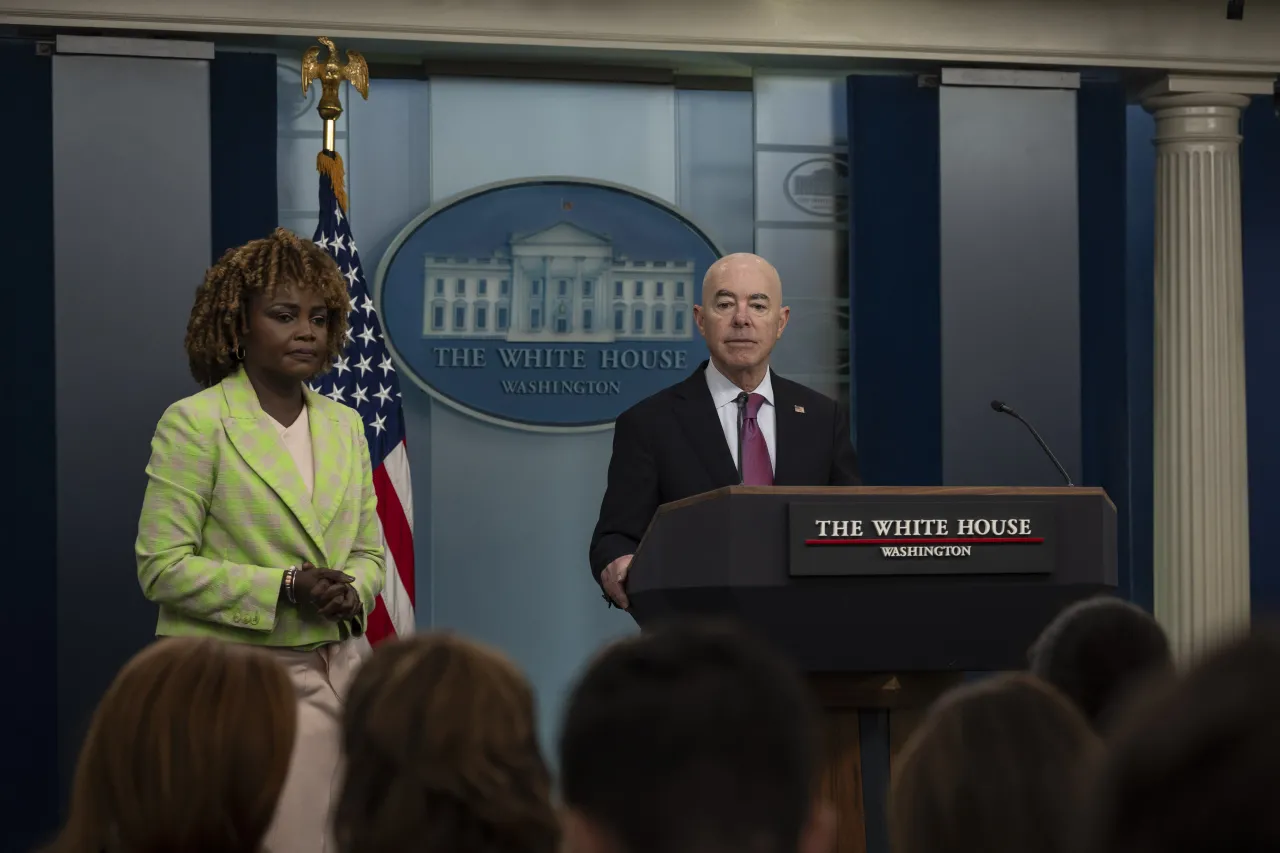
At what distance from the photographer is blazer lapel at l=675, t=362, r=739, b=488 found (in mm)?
3516

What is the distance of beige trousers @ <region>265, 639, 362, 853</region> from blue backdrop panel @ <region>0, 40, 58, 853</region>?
221cm

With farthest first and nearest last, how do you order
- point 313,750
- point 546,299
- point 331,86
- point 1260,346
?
point 1260,346 < point 546,299 < point 331,86 < point 313,750

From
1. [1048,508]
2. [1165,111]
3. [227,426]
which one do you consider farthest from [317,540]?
[1165,111]

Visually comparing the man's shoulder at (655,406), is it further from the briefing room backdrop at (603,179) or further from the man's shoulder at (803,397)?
the briefing room backdrop at (603,179)

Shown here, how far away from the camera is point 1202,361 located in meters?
5.82

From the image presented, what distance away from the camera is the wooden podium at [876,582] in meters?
2.55

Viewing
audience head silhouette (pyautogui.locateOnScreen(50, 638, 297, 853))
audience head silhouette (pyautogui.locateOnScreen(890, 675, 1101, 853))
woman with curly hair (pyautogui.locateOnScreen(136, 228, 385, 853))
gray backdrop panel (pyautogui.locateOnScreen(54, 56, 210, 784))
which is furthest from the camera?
gray backdrop panel (pyautogui.locateOnScreen(54, 56, 210, 784))

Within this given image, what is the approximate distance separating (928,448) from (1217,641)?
5076 millimetres

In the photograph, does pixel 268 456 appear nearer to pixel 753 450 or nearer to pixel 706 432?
pixel 706 432

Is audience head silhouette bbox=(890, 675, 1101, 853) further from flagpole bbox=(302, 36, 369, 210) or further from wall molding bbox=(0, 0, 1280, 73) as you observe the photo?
wall molding bbox=(0, 0, 1280, 73)

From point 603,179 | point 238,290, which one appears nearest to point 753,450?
point 238,290

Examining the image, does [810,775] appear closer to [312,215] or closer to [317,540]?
[317,540]

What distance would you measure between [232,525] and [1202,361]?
13.1ft

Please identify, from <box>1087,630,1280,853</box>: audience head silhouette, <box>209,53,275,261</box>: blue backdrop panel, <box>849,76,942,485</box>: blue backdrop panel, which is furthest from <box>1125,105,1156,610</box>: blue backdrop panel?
<box>1087,630,1280,853</box>: audience head silhouette
